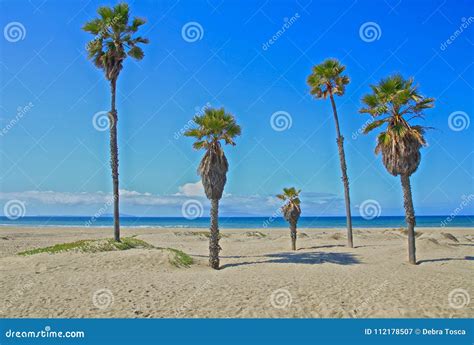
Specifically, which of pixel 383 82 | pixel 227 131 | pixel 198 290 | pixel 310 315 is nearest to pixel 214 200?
pixel 227 131

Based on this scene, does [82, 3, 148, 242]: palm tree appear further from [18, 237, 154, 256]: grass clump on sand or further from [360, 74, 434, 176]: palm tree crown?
[360, 74, 434, 176]: palm tree crown

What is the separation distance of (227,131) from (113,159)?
999cm

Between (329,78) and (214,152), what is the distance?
1603 cm

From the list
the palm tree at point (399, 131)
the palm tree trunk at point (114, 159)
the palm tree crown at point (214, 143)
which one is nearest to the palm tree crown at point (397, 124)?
the palm tree at point (399, 131)

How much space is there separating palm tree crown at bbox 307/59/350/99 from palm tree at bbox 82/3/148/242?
1467 cm

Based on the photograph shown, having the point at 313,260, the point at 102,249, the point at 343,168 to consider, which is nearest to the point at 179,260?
the point at 102,249

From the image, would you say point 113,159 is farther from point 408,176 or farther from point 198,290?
point 408,176

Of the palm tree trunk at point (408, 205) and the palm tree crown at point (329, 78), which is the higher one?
the palm tree crown at point (329, 78)

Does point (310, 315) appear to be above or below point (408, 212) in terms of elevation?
below

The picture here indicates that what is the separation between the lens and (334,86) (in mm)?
31656

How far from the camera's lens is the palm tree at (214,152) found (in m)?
20.0

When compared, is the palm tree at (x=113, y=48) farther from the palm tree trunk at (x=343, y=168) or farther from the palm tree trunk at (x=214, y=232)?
the palm tree trunk at (x=343, y=168)

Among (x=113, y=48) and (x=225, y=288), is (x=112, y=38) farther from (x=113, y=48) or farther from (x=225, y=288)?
(x=225, y=288)
